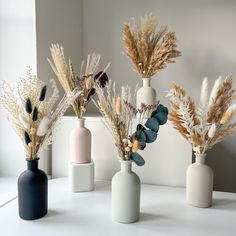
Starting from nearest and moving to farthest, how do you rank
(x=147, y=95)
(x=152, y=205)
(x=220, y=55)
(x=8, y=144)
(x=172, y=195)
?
1. (x=152, y=205)
2. (x=172, y=195)
3. (x=147, y=95)
4. (x=8, y=144)
5. (x=220, y=55)

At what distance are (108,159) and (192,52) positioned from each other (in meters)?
0.89

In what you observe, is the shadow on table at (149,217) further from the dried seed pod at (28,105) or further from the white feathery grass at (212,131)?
the dried seed pod at (28,105)

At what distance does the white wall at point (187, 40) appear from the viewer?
1951 mm

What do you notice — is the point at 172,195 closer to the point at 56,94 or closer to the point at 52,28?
the point at 56,94

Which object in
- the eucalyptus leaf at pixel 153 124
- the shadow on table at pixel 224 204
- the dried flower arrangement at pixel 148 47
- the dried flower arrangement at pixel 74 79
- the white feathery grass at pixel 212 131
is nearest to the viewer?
the eucalyptus leaf at pixel 153 124

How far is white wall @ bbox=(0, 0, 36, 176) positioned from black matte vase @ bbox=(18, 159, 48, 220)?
0.60m

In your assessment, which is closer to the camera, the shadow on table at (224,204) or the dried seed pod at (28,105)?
the dried seed pod at (28,105)

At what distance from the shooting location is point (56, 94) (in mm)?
1230

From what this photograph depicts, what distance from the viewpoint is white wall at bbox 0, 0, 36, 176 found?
1.64m

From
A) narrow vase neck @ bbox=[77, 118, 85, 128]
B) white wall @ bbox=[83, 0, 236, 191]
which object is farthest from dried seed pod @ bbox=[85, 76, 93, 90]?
white wall @ bbox=[83, 0, 236, 191]

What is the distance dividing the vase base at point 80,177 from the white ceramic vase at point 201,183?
0.47m

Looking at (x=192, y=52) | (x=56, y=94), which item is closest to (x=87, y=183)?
(x=56, y=94)

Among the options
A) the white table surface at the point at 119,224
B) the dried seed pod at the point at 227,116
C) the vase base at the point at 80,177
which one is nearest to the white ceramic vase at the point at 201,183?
the white table surface at the point at 119,224

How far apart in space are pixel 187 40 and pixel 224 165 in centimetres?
85
